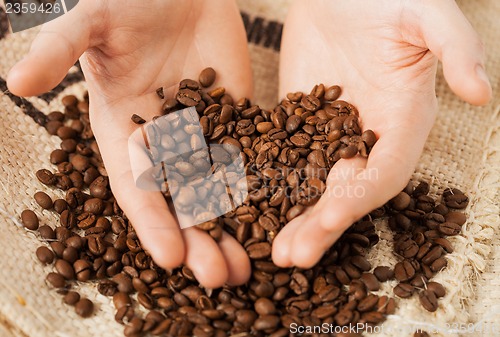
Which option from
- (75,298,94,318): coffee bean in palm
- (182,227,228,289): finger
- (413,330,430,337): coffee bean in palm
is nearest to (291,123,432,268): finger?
(182,227,228,289): finger

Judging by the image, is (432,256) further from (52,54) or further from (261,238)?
(52,54)

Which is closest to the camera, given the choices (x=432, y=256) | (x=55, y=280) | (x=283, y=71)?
(x=55, y=280)

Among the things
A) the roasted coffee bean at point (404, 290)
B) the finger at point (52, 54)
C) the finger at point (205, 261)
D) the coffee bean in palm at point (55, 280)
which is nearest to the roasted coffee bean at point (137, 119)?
the finger at point (52, 54)

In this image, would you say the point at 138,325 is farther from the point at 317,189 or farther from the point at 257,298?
the point at 317,189

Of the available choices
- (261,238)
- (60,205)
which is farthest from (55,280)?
(261,238)

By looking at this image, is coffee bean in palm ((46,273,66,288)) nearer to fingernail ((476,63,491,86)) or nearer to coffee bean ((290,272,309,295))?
coffee bean ((290,272,309,295))

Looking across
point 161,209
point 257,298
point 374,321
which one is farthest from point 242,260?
point 374,321

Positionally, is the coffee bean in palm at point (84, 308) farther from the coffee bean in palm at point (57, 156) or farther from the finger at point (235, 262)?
the coffee bean in palm at point (57, 156)
